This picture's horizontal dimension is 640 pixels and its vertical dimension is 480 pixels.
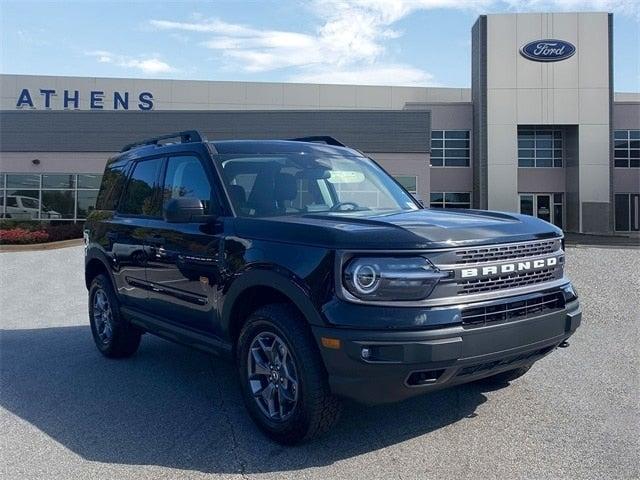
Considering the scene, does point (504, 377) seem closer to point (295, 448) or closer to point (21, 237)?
point (295, 448)

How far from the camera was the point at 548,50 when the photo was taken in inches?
1296

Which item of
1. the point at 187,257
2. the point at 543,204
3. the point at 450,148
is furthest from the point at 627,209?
the point at 187,257

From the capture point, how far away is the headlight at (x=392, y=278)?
10.9 ft

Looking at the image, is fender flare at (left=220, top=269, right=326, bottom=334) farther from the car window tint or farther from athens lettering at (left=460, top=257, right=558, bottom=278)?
athens lettering at (left=460, top=257, right=558, bottom=278)

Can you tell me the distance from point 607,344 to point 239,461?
178 inches

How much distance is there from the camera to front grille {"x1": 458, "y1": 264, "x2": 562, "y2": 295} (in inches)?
136

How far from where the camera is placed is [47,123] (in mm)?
29438

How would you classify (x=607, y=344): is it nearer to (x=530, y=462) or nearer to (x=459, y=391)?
(x=459, y=391)

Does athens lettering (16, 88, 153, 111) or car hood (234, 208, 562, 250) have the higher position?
athens lettering (16, 88, 153, 111)

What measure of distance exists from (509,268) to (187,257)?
2.36m

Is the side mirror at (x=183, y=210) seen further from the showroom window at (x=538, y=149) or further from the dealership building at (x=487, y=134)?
the showroom window at (x=538, y=149)

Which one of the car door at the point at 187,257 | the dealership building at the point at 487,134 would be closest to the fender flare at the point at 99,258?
the car door at the point at 187,257

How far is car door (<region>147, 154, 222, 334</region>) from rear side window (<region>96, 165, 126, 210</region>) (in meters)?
1.09

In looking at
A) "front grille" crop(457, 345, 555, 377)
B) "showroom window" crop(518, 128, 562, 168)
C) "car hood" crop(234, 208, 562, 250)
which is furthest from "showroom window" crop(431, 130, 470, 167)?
"front grille" crop(457, 345, 555, 377)
